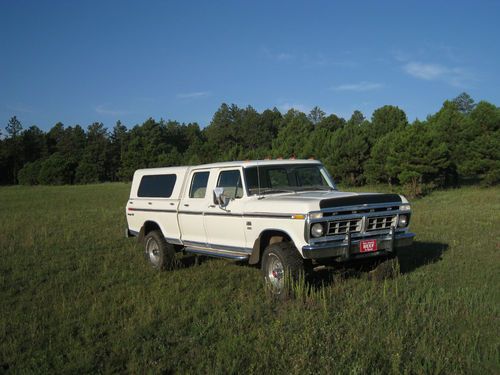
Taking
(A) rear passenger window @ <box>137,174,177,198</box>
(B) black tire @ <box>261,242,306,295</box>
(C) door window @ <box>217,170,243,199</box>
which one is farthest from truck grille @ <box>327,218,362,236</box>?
(A) rear passenger window @ <box>137,174,177,198</box>

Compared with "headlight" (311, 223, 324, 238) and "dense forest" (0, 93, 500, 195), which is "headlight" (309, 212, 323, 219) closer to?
"headlight" (311, 223, 324, 238)

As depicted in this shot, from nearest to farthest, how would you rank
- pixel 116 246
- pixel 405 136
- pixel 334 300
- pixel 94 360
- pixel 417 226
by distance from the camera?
1. pixel 94 360
2. pixel 334 300
3. pixel 116 246
4. pixel 417 226
5. pixel 405 136

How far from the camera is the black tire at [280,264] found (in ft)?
22.1

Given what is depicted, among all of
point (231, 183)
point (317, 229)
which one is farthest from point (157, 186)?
point (317, 229)

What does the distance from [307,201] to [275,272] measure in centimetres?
118

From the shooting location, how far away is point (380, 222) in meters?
7.37

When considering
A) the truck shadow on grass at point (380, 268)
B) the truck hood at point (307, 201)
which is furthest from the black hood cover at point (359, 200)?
the truck shadow on grass at point (380, 268)

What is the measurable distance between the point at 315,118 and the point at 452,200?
8855 cm

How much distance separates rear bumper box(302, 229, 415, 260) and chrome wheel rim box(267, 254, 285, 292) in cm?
57

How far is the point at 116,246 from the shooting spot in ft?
41.9

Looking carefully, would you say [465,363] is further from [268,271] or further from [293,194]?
[293,194]

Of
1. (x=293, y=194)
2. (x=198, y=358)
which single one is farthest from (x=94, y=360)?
(x=293, y=194)

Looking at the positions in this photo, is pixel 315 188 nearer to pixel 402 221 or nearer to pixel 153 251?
pixel 402 221

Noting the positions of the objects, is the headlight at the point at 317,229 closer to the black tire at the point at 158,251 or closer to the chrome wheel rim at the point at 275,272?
the chrome wheel rim at the point at 275,272
